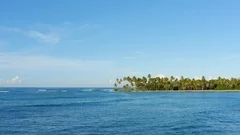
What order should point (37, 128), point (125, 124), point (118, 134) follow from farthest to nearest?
point (125, 124)
point (37, 128)
point (118, 134)

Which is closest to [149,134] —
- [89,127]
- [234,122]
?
[89,127]

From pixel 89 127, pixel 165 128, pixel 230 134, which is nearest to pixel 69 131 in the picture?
pixel 89 127

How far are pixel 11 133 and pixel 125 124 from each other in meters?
18.8

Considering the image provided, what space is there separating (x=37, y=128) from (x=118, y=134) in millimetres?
13780

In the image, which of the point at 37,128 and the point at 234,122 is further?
the point at 234,122

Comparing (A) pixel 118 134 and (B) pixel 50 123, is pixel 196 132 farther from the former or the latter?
(B) pixel 50 123

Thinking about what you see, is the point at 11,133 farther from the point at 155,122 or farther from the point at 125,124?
the point at 155,122

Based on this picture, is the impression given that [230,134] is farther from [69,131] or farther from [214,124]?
[69,131]

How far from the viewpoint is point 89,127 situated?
5288cm

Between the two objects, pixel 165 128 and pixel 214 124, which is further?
pixel 214 124

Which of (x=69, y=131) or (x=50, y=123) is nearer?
(x=69, y=131)

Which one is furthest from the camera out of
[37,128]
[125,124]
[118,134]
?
[125,124]

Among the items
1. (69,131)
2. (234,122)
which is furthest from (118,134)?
(234,122)

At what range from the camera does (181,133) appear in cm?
4809
